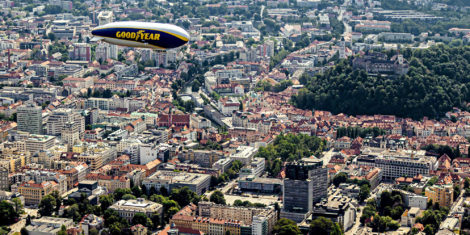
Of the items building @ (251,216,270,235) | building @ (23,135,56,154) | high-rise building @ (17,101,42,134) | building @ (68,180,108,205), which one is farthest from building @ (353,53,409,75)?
building @ (251,216,270,235)

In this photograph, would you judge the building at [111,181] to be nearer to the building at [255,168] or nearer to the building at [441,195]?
the building at [255,168]

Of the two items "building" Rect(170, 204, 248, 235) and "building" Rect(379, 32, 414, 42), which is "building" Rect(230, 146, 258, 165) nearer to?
"building" Rect(170, 204, 248, 235)

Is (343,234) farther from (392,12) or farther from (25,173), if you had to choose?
(392,12)

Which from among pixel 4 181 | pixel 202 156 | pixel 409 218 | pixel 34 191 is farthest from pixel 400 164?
pixel 4 181

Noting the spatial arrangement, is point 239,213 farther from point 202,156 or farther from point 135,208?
point 202,156

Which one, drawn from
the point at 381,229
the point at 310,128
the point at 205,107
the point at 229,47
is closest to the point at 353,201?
the point at 381,229
